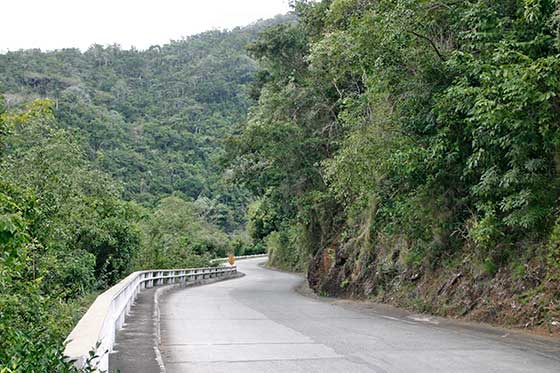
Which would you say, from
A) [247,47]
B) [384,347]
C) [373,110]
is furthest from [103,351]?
[247,47]

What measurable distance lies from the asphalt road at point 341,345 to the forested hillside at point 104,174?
228 cm

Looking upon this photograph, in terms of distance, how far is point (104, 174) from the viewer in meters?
27.2

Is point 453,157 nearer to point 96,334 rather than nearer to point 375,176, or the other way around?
point 375,176

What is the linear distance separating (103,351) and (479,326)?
9135 mm

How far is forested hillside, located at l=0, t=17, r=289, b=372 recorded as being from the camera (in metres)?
10.4

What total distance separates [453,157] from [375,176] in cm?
323

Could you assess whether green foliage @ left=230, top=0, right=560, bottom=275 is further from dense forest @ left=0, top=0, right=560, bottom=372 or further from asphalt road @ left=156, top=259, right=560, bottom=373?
asphalt road @ left=156, top=259, right=560, bottom=373

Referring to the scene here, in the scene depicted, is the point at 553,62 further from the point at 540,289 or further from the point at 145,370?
the point at 145,370

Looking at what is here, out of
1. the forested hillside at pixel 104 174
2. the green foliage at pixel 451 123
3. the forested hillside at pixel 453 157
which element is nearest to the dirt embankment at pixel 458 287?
the forested hillside at pixel 453 157

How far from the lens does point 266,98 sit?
1107 inches

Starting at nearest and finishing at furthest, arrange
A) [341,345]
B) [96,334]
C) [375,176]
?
[96,334] < [341,345] < [375,176]

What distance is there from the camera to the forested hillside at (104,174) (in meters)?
10.4

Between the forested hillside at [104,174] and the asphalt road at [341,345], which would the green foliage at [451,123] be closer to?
the asphalt road at [341,345]

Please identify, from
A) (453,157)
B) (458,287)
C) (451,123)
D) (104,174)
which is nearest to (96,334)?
(451,123)
